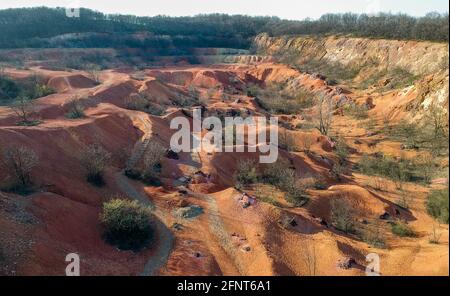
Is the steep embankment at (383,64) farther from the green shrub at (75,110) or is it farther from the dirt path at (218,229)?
the green shrub at (75,110)

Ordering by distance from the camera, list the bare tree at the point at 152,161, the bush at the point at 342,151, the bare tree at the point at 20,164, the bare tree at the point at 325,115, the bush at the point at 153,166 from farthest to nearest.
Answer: the bare tree at the point at 325,115
the bush at the point at 342,151
the bare tree at the point at 152,161
the bush at the point at 153,166
the bare tree at the point at 20,164

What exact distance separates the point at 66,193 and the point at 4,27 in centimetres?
8620

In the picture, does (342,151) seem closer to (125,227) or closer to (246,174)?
(246,174)

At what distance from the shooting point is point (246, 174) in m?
31.1

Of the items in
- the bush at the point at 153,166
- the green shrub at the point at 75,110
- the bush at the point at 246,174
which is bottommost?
the bush at the point at 246,174

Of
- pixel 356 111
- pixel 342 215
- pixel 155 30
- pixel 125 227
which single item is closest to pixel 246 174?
pixel 342 215

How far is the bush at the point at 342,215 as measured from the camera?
24375 mm

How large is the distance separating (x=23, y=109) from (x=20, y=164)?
15630mm

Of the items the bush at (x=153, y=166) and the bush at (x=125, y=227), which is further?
the bush at (x=153, y=166)

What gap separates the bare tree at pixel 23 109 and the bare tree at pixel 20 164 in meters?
11.8

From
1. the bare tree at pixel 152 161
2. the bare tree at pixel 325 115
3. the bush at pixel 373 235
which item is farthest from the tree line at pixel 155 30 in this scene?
the bare tree at pixel 152 161

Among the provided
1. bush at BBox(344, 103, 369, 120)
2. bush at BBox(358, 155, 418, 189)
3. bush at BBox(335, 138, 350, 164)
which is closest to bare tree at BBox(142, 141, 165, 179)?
bush at BBox(335, 138, 350, 164)
